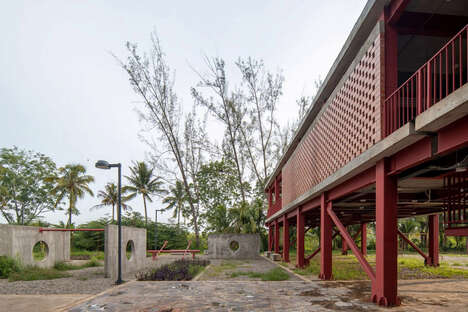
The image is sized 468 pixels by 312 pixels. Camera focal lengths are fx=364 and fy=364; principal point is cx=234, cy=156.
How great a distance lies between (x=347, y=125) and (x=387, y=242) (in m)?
2.85

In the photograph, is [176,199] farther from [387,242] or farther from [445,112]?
[445,112]

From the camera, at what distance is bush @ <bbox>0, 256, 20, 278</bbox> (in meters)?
11.9

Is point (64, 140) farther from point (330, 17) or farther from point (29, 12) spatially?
point (330, 17)

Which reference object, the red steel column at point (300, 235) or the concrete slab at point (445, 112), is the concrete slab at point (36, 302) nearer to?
the concrete slab at point (445, 112)

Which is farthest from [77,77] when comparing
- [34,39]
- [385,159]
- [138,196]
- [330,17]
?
[138,196]

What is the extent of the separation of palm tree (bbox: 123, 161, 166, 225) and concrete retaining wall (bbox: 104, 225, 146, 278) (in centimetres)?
2176

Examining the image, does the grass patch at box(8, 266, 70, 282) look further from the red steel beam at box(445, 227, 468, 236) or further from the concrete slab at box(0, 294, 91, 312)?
the red steel beam at box(445, 227, 468, 236)

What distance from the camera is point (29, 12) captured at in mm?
11695

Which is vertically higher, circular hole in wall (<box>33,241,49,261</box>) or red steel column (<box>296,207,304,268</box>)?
red steel column (<box>296,207,304,268</box>)

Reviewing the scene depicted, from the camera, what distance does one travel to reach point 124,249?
12.7m

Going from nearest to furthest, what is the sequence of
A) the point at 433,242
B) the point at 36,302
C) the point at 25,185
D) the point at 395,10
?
the point at 395,10 < the point at 36,302 < the point at 433,242 < the point at 25,185

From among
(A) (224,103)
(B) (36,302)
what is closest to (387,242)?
(B) (36,302)

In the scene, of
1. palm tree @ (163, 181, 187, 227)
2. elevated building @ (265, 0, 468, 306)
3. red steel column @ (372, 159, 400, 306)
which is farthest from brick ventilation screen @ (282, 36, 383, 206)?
palm tree @ (163, 181, 187, 227)

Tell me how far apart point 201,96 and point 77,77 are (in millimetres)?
16576
